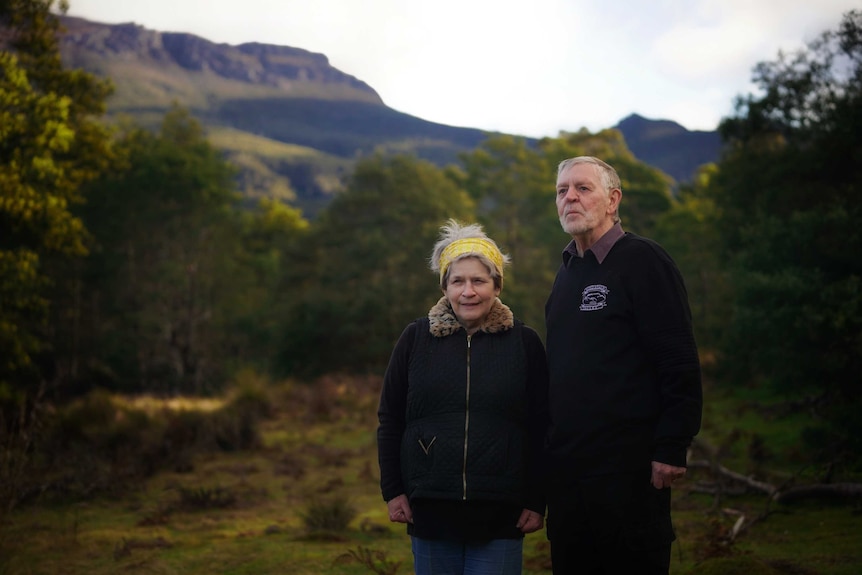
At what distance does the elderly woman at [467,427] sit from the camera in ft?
10.4

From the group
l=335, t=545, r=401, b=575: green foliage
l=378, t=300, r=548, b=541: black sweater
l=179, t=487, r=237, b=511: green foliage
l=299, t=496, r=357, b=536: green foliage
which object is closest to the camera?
l=378, t=300, r=548, b=541: black sweater

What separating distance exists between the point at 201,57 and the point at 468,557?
111m

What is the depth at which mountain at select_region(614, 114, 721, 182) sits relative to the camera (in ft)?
277

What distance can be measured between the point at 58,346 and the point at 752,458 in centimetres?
2843

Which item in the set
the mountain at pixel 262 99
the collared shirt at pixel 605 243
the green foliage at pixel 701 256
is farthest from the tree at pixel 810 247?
the mountain at pixel 262 99

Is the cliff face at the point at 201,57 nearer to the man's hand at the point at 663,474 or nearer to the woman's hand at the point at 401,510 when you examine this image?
the woman's hand at the point at 401,510

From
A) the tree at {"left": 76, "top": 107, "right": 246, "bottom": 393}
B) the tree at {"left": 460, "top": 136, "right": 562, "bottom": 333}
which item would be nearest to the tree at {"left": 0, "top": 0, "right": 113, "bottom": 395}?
the tree at {"left": 76, "top": 107, "right": 246, "bottom": 393}

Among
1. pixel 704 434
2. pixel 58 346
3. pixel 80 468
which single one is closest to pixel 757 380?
pixel 704 434

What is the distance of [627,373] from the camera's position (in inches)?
122

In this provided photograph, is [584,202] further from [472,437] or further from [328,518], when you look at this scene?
[328,518]

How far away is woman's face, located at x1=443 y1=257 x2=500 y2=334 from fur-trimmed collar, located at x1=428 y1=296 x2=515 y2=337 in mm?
27

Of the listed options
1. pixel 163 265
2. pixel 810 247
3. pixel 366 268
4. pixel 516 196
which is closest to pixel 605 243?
pixel 810 247

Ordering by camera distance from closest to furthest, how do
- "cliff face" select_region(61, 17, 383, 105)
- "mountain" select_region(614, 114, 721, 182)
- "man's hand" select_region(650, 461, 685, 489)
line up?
"man's hand" select_region(650, 461, 685, 489) → "mountain" select_region(614, 114, 721, 182) → "cliff face" select_region(61, 17, 383, 105)

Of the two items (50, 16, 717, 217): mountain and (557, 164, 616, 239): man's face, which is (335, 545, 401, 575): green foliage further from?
(50, 16, 717, 217): mountain
